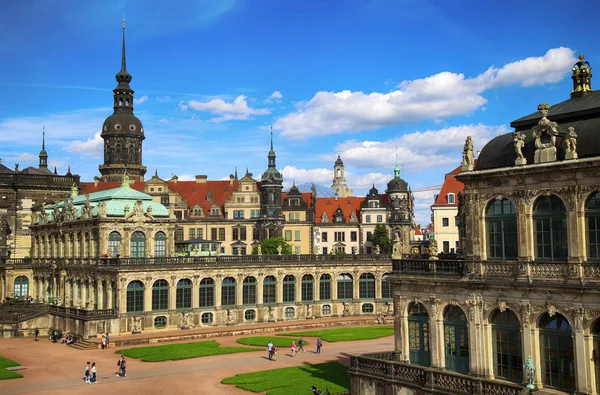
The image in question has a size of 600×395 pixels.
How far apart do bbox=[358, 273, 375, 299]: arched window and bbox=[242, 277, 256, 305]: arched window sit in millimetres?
14046

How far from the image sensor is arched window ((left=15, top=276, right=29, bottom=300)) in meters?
87.9

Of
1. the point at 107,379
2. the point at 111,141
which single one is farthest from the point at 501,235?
the point at 111,141

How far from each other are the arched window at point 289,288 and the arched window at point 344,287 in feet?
19.8

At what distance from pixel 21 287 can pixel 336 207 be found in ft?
203

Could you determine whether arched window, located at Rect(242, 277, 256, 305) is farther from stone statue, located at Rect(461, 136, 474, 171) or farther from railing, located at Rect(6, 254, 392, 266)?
stone statue, located at Rect(461, 136, 474, 171)

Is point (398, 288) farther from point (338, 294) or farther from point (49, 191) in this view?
point (49, 191)

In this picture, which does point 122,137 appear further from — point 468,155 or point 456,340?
point 456,340

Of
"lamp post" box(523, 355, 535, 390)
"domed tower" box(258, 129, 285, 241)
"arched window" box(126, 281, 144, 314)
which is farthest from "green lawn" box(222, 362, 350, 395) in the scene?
"domed tower" box(258, 129, 285, 241)

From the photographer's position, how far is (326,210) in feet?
431

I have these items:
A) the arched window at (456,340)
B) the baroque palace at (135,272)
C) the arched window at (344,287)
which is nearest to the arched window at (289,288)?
the baroque palace at (135,272)

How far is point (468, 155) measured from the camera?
3431cm

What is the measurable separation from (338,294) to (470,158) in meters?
51.9

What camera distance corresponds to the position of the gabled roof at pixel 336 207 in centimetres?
13038

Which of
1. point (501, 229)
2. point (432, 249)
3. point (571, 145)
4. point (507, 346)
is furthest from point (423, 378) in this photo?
point (571, 145)
